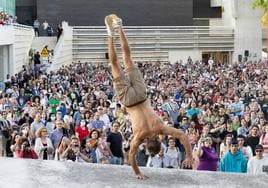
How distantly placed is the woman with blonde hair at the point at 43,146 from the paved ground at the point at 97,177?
2.42 metres

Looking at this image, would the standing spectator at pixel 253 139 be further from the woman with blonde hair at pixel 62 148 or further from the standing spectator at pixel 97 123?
the woman with blonde hair at pixel 62 148

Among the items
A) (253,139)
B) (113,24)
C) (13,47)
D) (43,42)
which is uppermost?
(43,42)

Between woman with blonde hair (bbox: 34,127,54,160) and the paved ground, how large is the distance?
2416 mm

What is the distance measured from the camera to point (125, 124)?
51.6 feet

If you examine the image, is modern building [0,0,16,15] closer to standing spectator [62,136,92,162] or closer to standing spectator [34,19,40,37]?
standing spectator [34,19,40,37]

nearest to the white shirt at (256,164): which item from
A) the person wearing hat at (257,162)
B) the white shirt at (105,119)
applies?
the person wearing hat at (257,162)

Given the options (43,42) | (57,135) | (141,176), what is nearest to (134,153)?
(141,176)

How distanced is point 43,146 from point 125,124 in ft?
8.86

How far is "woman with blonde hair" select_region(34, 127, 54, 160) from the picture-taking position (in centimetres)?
1344

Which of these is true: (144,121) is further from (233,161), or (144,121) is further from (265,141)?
(265,141)

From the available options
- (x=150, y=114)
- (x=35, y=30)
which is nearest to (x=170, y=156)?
(x=150, y=114)

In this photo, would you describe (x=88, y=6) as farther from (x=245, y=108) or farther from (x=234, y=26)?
(x=245, y=108)

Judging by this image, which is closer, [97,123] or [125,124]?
Result: [125,124]

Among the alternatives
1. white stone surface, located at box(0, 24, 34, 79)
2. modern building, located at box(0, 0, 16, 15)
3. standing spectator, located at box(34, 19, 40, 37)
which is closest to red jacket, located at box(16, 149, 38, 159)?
white stone surface, located at box(0, 24, 34, 79)
